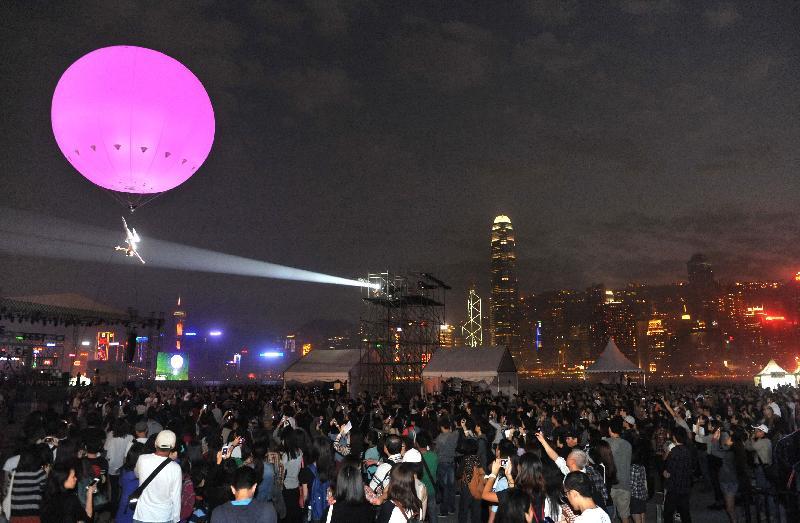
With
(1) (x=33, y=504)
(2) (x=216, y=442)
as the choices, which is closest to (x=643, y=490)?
(2) (x=216, y=442)

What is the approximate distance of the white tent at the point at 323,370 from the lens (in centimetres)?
3303

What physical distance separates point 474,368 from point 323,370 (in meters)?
9.82

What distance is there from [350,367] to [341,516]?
2917cm

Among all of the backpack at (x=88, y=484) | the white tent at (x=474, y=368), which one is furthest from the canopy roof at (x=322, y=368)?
the backpack at (x=88, y=484)

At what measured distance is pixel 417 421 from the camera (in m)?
10.6

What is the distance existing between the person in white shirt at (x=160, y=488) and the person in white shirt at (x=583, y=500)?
4073mm

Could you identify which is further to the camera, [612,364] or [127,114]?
[612,364]

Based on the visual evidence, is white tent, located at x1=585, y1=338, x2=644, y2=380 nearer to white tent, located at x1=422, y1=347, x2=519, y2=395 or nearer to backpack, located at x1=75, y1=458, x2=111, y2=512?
white tent, located at x1=422, y1=347, x2=519, y2=395

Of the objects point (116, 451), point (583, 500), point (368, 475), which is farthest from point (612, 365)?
point (583, 500)

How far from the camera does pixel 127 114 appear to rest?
1147cm

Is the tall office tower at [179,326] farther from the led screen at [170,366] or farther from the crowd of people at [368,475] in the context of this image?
the crowd of people at [368,475]

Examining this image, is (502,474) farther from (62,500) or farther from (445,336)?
(445,336)

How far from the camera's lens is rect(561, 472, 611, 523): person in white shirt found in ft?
13.0

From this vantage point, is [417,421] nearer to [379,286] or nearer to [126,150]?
[126,150]
